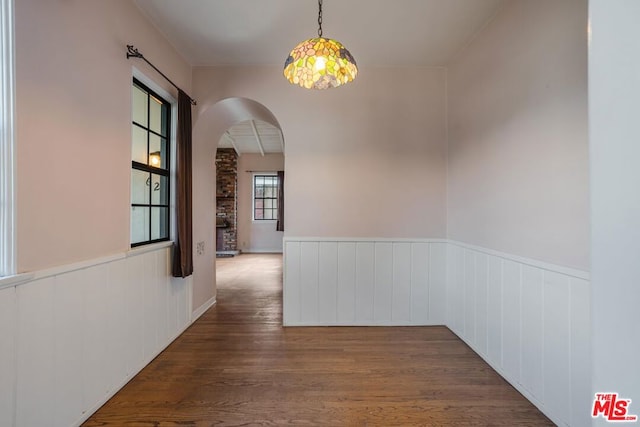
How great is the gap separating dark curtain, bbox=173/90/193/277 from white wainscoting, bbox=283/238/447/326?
0.99 metres

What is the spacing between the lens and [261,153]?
804cm

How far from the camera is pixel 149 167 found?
235cm

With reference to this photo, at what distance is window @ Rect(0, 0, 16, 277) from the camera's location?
3.86 ft

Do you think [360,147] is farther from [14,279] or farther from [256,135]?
[256,135]

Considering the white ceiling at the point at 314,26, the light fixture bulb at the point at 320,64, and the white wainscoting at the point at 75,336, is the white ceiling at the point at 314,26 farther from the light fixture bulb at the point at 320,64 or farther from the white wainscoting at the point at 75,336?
the white wainscoting at the point at 75,336

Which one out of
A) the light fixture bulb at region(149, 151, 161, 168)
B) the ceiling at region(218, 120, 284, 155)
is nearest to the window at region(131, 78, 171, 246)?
the light fixture bulb at region(149, 151, 161, 168)

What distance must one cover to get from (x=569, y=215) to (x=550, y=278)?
0.40 meters

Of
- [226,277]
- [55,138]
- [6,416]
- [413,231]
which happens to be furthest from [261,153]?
[6,416]

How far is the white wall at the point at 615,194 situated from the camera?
44cm

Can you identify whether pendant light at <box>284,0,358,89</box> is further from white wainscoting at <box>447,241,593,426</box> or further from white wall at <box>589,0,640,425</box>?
white wainscoting at <box>447,241,593,426</box>

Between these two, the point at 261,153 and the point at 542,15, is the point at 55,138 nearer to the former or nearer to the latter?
the point at 542,15

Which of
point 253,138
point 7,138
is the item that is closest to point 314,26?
point 7,138

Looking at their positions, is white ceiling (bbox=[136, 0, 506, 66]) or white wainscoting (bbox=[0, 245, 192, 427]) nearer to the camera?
white wainscoting (bbox=[0, 245, 192, 427])

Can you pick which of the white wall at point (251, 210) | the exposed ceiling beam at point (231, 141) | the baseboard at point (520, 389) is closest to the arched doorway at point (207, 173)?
the baseboard at point (520, 389)
